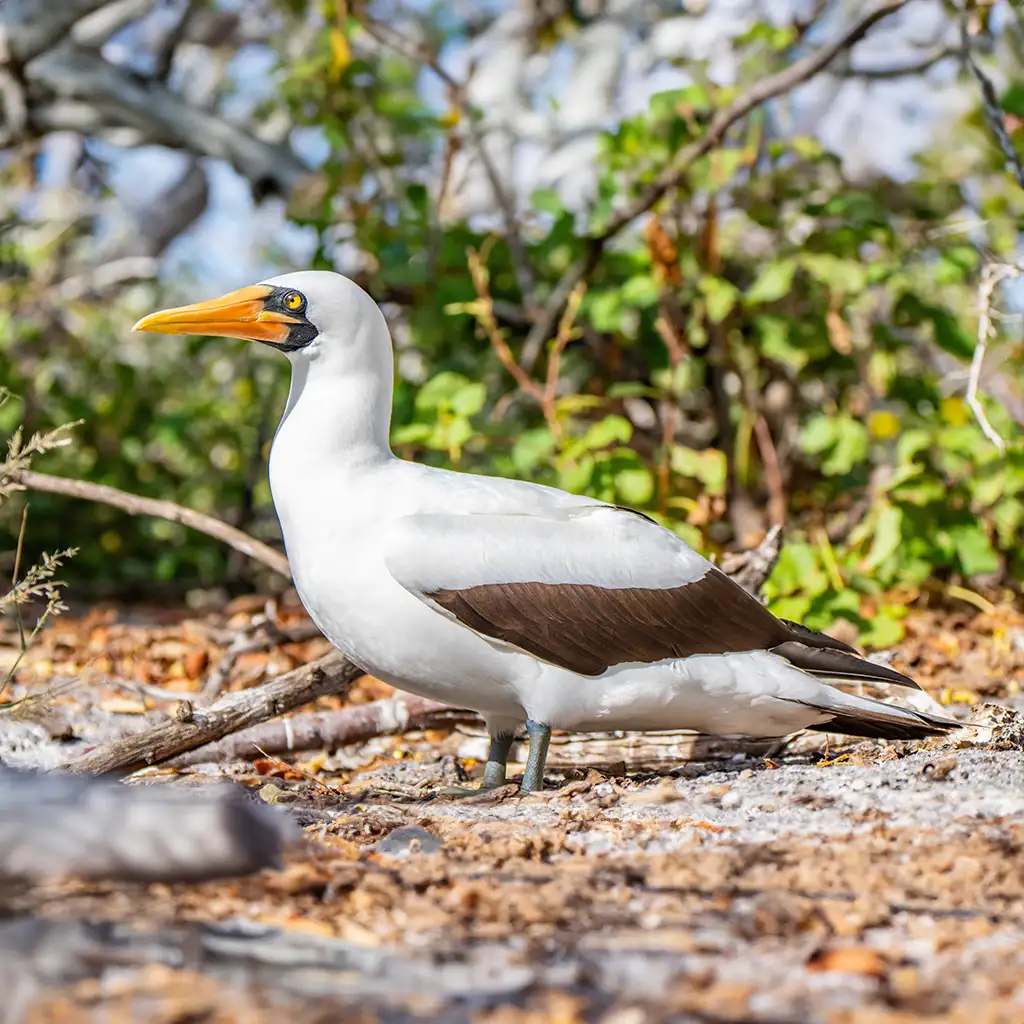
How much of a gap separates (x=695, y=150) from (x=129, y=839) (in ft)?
15.6

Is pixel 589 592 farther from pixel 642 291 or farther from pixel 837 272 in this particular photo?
pixel 837 272

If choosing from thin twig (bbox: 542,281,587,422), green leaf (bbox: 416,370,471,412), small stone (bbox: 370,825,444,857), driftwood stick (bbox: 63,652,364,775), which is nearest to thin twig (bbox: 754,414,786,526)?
thin twig (bbox: 542,281,587,422)

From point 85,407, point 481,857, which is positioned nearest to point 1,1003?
point 481,857

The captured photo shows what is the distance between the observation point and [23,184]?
9.66 meters

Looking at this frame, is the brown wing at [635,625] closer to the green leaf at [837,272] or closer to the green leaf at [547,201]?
the green leaf at [837,272]

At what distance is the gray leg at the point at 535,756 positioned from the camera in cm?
348

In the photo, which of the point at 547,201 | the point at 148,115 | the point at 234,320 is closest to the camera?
the point at 234,320

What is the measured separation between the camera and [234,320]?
12.4 feet

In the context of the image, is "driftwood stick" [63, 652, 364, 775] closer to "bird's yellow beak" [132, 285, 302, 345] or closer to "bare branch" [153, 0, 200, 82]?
"bird's yellow beak" [132, 285, 302, 345]

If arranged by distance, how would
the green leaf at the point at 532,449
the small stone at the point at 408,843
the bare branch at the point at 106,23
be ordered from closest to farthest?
the small stone at the point at 408,843 → the green leaf at the point at 532,449 → the bare branch at the point at 106,23

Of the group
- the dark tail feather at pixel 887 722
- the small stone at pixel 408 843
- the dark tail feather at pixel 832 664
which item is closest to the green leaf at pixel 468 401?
the dark tail feather at pixel 832 664

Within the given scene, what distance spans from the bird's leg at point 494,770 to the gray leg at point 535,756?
0.10 meters

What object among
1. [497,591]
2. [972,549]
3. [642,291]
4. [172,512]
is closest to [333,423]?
[497,591]

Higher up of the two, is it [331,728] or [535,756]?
[535,756]
